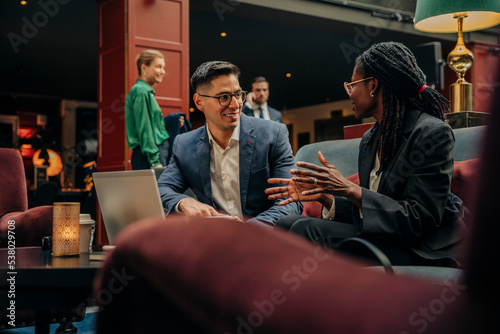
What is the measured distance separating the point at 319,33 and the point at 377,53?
7.47 meters

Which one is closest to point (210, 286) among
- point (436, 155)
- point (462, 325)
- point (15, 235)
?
point (462, 325)

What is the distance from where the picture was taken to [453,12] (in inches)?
104

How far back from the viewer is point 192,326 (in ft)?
1.14

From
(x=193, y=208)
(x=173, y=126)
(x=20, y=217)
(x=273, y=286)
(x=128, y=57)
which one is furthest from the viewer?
(x=128, y=57)

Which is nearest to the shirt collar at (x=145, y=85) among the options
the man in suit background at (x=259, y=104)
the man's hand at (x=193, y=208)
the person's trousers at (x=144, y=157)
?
the person's trousers at (x=144, y=157)

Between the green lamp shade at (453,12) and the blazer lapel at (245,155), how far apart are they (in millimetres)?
1241

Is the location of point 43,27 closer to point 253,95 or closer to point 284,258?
point 253,95

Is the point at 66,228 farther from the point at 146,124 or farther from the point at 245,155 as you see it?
the point at 146,124

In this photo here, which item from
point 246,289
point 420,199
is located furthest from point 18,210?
point 246,289

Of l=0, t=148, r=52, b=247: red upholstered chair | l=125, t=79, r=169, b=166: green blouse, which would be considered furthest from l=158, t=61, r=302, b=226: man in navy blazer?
l=125, t=79, r=169, b=166: green blouse

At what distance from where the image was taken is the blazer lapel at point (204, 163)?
2.32m

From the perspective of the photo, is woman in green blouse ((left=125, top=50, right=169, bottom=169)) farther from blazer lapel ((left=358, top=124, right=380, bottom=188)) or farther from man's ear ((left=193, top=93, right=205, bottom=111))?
blazer lapel ((left=358, top=124, right=380, bottom=188))

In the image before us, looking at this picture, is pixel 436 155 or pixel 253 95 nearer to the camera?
pixel 436 155

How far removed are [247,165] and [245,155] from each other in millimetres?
47
